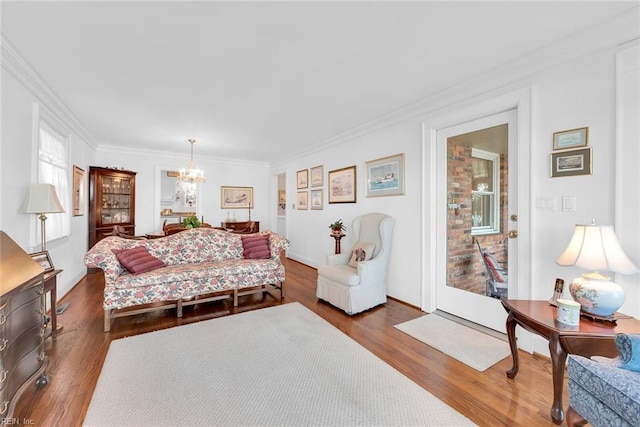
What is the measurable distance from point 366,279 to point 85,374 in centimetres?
261

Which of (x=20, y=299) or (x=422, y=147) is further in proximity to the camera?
(x=422, y=147)

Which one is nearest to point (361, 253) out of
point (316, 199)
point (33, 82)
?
point (316, 199)

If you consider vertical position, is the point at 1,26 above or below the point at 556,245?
above

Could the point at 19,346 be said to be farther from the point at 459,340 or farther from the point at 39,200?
the point at 459,340

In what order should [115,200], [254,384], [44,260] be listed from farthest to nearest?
[115,200] < [44,260] < [254,384]

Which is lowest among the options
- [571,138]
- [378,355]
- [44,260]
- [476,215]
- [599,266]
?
[378,355]

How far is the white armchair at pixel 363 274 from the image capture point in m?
3.12

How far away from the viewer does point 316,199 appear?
5324 millimetres

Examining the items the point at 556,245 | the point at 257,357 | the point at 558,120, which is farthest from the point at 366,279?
the point at 558,120

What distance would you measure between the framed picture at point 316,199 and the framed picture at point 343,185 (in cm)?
37

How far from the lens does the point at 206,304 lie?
3.47m

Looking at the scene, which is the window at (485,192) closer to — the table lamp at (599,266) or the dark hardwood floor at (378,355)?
the table lamp at (599,266)

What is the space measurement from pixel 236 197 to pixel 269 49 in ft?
16.9

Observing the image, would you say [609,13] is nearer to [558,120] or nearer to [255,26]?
[558,120]
